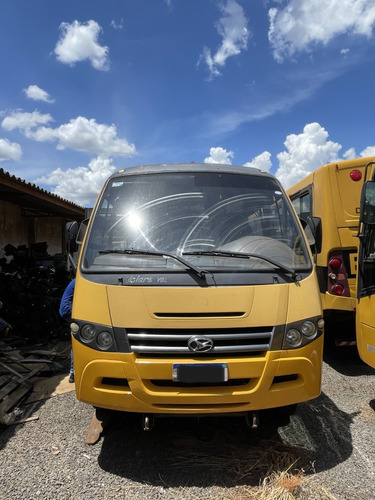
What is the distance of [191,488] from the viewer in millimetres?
2572

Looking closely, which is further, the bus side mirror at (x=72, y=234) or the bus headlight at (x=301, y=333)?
the bus side mirror at (x=72, y=234)

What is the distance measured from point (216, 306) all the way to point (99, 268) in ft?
3.22

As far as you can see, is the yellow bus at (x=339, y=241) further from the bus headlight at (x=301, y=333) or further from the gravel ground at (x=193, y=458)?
the bus headlight at (x=301, y=333)

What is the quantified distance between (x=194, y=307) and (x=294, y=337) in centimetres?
75

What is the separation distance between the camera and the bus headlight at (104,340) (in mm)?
2561

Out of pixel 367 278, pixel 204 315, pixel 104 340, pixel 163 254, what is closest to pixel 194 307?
pixel 204 315

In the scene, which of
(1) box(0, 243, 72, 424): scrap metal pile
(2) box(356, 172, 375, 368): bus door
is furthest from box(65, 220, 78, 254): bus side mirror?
(2) box(356, 172, 375, 368): bus door

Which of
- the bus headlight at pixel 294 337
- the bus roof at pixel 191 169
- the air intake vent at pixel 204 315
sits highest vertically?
the bus roof at pixel 191 169

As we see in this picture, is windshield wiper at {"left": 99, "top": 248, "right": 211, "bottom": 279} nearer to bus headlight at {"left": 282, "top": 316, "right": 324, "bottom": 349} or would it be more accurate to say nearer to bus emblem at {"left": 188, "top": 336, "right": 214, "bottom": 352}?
bus emblem at {"left": 188, "top": 336, "right": 214, "bottom": 352}

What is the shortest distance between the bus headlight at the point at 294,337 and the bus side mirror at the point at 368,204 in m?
1.57

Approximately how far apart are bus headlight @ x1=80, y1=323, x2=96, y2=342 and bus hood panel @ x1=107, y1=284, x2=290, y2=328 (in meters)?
0.18

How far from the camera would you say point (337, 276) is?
488cm

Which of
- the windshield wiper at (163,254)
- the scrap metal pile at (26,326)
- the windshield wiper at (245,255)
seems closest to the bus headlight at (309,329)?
the windshield wiper at (245,255)

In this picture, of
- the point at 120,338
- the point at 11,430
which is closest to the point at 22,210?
the point at 11,430
